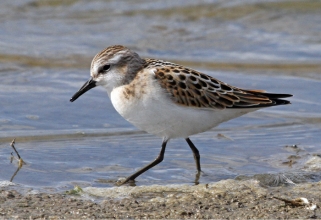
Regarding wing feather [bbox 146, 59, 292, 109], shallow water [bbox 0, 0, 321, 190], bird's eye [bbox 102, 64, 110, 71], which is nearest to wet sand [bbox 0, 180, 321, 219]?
→ shallow water [bbox 0, 0, 321, 190]

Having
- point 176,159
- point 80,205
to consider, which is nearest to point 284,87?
point 176,159

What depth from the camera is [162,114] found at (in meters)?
6.48

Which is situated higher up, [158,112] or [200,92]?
[200,92]

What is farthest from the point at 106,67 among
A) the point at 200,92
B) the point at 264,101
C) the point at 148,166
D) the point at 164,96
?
the point at 264,101

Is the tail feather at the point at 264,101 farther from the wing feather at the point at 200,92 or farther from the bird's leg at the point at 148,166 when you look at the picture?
the bird's leg at the point at 148,166

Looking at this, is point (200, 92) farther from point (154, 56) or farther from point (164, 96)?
point (154, 56)

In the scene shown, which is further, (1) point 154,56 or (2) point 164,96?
(1) point 154,56

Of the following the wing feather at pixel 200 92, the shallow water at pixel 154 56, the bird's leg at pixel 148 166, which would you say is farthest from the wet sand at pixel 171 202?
the wing feather at pixel 200 92

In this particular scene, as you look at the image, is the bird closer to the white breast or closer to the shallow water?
the white breast

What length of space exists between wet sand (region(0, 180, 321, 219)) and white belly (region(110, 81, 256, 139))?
596 mm

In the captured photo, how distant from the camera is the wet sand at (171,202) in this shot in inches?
214

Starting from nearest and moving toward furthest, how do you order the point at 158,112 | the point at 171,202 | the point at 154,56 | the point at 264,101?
the point at 171,202 < the point at 158,112 < the point at 264,101 < the point at 154,56

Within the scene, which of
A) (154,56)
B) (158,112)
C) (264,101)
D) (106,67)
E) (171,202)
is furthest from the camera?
(154,56)

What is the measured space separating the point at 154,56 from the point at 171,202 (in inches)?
265
